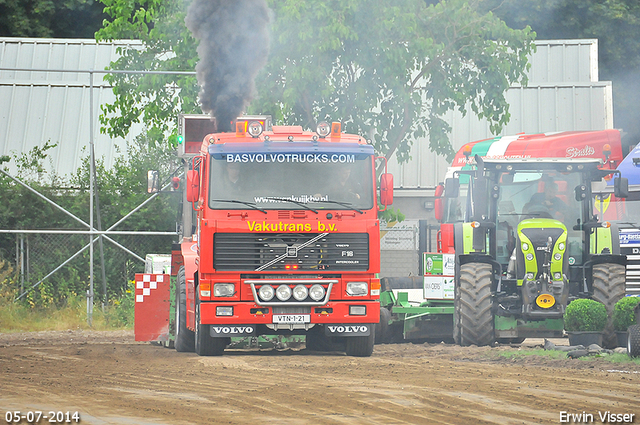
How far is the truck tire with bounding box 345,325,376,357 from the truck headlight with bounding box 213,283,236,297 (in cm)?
A: 197

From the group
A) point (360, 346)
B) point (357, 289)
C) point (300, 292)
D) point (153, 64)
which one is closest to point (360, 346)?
point (360, 346)

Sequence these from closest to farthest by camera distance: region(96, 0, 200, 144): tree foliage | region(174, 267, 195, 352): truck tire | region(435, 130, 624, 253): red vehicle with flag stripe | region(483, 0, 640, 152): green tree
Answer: region(174, 267, 195, 352): truck tire < region(435, 130, 624, 253): red vehicle with flag stripe < region(96, 0, 200, 144): tree foliage < region(483, 0, 640, 152): green tree

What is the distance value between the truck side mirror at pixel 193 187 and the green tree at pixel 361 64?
5.44 metres

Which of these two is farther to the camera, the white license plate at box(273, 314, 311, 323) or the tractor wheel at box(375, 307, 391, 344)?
the tractor wheel at box(375, 307, 391, 344)

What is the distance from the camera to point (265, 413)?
8391 mm

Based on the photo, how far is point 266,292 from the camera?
1312 cm

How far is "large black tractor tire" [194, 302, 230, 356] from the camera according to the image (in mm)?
13500

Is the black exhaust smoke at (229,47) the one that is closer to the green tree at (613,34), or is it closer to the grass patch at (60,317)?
the grass patch at (60,317)

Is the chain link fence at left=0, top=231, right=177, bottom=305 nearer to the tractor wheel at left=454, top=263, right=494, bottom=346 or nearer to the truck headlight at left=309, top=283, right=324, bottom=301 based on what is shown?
the truck headlight at left=309, top=283, right=324, bottom=301

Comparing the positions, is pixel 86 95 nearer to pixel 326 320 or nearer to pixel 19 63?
pixel 19 63

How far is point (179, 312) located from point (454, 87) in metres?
8.16

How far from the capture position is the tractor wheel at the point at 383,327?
16.6m

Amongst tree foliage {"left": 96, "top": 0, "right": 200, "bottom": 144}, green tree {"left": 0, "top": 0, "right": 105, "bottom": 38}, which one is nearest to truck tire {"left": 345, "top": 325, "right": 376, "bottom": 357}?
tree foliage {"left": 96, "top": 0, "right": 200, "bottom": 144}

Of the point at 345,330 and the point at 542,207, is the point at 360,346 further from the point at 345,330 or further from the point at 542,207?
the point at 542,207
